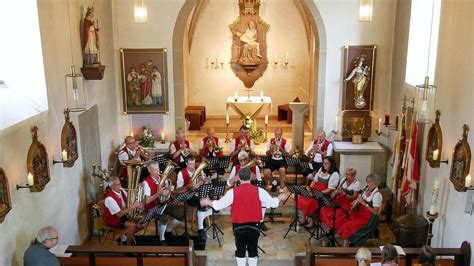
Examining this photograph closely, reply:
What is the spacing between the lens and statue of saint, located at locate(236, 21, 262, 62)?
1485 centimetres

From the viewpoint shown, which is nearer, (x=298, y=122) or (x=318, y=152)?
(x=318, y=152)

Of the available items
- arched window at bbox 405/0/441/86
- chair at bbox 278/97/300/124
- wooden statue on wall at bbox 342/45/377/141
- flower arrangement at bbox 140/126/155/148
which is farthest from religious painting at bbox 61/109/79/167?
chair at bbox 278/97/300/124

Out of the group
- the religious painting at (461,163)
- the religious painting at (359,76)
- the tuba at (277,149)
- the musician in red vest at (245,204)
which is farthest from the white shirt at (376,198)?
the religious painting at (359,76)

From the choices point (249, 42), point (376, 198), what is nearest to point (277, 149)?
point (376, 198)

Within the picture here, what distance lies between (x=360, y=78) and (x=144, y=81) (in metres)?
4.76

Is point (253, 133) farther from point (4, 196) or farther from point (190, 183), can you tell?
point (4, 196)

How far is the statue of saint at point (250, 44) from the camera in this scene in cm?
1485

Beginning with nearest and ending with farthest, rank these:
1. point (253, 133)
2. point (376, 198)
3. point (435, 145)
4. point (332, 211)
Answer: point (435, 145) → point (376, 198) → point (332, 211) → point (253, 133)

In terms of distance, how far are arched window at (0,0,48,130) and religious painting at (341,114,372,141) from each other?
655 centimetres

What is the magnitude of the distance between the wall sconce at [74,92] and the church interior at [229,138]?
35 millimetres

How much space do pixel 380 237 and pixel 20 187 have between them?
620cm

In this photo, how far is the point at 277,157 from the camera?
1044cm

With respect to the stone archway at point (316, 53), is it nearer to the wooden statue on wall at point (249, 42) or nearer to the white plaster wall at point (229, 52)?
the wooden statue on wall at point (249, 42)

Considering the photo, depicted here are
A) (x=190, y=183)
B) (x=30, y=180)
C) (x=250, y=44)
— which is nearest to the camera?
(x=30, y=180)
